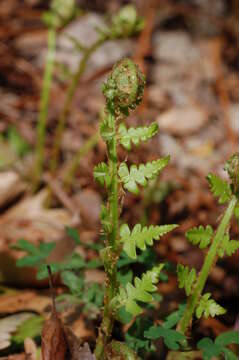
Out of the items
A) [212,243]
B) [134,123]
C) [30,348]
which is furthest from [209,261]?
[134,123]

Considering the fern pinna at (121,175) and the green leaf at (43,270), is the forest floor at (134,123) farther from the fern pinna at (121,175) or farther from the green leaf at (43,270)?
the fern pinna at (121,175)

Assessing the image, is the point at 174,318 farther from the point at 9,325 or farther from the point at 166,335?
the point at 9,325

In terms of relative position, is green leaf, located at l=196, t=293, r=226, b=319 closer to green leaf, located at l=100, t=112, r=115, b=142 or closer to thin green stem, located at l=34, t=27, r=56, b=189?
green leaf, located at l=100, t=112, r=115, b=142

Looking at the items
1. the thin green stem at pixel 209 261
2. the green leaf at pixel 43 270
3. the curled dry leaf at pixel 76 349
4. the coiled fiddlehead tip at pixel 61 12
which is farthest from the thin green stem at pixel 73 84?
the curled dry leaf at pixel 76 349

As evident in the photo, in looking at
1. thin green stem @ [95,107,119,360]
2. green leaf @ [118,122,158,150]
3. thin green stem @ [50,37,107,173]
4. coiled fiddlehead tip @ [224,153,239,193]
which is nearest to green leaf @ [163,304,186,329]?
thin green stem @ [95,107,119,360]

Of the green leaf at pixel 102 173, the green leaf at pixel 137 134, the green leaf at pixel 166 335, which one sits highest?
the green leaf at pixel 137 134

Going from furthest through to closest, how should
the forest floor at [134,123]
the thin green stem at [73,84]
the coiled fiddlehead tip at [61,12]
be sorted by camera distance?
the coiled fiddlehead tip at [61,12] < the thin green stem at [73,84] < the forest floor at [134,123]
